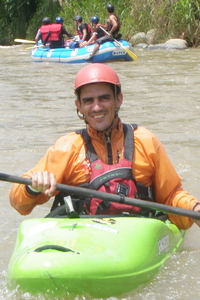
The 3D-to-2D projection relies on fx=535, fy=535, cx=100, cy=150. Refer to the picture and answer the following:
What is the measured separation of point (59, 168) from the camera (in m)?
2.97

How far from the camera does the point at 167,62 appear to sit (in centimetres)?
1271

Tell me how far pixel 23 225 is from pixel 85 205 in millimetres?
374

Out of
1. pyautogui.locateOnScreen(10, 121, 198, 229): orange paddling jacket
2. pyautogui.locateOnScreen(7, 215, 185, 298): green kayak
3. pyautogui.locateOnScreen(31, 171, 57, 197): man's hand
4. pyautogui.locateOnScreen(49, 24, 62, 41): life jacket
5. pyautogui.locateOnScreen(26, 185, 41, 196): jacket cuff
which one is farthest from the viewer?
pyautogui.locateOnScreen(49, 24, 62, 41): life jacket

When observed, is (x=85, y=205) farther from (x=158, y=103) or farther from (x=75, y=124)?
(x=158, y=103)

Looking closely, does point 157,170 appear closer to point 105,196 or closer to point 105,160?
point 105,160

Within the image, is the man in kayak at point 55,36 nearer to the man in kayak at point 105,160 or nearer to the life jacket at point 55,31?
the life jacket at point 55,31

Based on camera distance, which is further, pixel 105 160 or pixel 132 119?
pixel 132 119

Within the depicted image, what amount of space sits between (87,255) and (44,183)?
49 centimetres

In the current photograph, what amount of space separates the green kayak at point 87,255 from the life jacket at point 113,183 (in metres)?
0.17

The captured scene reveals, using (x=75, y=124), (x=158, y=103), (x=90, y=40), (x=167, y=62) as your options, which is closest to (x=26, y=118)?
(x=75, y=124)

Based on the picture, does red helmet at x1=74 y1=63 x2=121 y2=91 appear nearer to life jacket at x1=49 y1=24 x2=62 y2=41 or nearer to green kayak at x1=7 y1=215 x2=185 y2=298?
green kayak at x1=7 y1=215 x2=185 y2=298

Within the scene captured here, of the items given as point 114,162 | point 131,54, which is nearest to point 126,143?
point 114,162

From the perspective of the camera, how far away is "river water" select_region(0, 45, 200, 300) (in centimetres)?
289

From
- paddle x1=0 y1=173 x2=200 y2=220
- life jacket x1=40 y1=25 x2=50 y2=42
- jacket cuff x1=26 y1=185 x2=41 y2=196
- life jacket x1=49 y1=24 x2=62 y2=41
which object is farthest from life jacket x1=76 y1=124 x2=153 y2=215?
life jacket x1=40 y1=25 x2=50 y2=42
